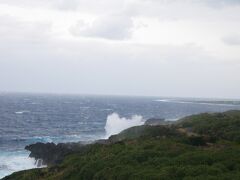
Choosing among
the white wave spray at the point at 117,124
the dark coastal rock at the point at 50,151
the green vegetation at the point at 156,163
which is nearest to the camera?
the green vegetation at the point at 156,163

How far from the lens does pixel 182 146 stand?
2544 centimetres

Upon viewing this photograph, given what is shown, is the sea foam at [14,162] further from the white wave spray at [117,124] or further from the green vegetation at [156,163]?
the white wave spray at [117,124]

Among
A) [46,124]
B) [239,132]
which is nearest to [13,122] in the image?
[46,124]

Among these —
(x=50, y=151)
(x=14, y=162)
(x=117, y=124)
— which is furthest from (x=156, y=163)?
(x=117, y=124)

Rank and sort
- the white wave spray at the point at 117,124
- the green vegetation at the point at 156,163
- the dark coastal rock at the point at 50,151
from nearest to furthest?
1. the green vegetation at the point at 156,163
2. the dark coastal rock at the point at 50,151
3. the white wave spray at the point at 117,124

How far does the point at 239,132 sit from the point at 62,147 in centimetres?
2154

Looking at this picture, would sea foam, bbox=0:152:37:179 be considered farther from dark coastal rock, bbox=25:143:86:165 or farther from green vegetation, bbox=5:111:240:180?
green vegetation, bbox=5:111:240:180

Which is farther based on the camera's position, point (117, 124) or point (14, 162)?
point (117, 124)

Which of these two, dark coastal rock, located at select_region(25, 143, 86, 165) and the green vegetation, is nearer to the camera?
the green vegetation

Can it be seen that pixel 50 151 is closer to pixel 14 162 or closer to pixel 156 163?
pixel 14 162

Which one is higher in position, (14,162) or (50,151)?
(50,151)

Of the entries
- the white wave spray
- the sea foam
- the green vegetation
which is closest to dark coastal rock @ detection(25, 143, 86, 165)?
the sea foam

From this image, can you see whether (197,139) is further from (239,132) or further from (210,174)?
(210,174)

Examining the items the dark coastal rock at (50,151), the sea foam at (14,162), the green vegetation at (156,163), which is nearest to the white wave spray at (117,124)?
the dark coastal rock at (50,151)
